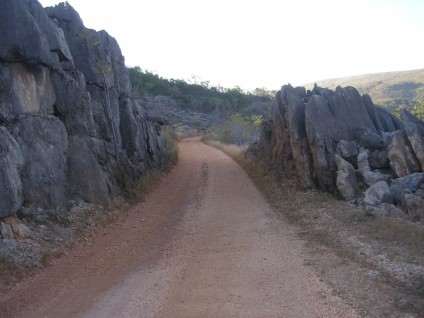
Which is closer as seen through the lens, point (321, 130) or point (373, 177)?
point (373, 177)

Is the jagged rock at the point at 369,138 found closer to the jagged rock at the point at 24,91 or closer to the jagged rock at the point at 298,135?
the jagged rock at the point at 298,135

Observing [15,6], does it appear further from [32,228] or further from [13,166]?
[32,228]

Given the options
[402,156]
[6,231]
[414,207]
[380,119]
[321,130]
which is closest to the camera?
[6,231]

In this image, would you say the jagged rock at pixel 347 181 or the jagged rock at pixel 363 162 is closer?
the jagged rock at pixel 347 181

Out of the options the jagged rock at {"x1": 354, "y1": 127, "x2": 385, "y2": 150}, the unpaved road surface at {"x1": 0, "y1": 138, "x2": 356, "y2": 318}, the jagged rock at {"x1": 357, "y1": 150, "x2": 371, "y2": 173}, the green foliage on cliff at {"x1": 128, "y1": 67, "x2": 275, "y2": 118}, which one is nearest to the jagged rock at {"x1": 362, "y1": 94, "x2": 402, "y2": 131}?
the jagged rock at {"x1": 354, "y1": 127, "x2": 385, "y2": 150}

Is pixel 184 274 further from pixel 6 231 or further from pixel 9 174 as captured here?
pixel 9 174

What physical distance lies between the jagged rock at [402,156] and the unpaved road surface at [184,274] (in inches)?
169

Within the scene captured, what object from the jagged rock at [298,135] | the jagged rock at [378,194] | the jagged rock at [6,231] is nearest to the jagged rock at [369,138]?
the jagged rock at [298,135]

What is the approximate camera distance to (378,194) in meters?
12.6

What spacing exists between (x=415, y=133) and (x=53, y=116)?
1111 centimetres

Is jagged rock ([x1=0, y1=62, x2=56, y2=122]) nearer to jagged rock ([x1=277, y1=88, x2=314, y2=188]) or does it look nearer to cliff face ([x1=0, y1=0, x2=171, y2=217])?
cliff face ([x1=0, y1=0, x2=171, y2=217])

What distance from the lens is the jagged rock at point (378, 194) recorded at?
12.4 metres

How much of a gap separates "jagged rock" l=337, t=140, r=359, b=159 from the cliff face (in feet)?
25.7

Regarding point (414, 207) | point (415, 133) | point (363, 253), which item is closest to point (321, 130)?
point (415, 133)
